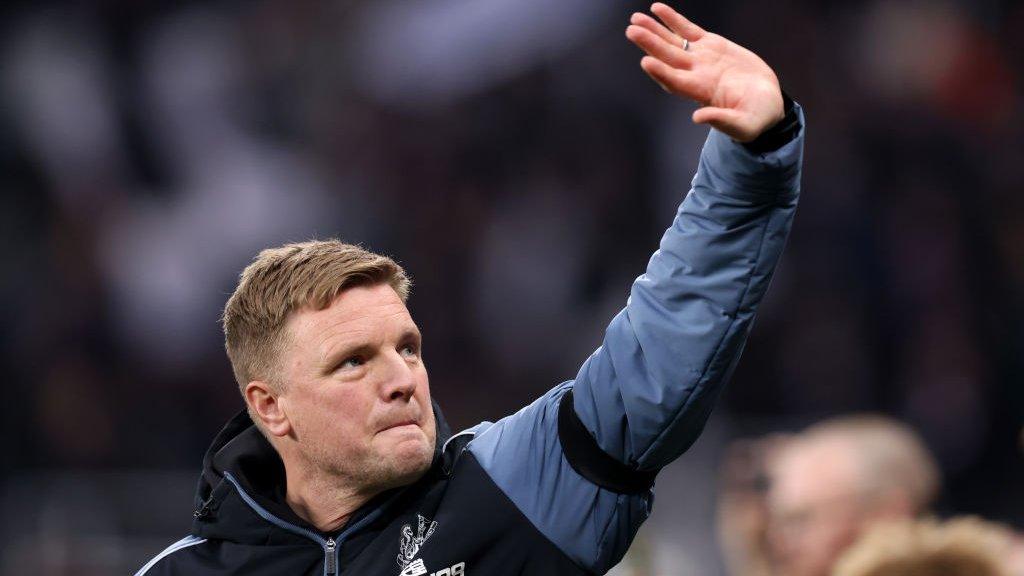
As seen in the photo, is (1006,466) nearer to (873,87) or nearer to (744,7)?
(873,87)

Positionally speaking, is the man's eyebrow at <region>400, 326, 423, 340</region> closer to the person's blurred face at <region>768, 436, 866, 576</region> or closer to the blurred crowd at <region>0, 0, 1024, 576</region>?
the person's blurred face at <region>768, 436, 866, 576</region>

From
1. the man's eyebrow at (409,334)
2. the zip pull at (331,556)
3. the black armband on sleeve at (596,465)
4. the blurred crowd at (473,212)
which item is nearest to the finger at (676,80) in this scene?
the black armband on sleeve at (596,465)

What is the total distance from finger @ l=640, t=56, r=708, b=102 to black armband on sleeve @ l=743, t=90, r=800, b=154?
0.09 meters

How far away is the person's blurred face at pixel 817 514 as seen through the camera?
144 inches

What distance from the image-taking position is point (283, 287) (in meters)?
2.50

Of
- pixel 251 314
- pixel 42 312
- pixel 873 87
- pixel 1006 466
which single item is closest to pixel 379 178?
pixel 42 312

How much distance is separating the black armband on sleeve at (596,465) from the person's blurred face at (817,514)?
1488 millimetres

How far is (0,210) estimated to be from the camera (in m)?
8.28

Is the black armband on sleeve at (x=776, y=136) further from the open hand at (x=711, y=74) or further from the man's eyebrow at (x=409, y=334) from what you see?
the man's eyebrow at (x=409, y=334)

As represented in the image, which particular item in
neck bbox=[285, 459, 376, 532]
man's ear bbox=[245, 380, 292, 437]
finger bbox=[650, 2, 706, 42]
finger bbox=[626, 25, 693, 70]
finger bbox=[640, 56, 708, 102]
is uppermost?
finger bbox=[650, 2, 706, 42]

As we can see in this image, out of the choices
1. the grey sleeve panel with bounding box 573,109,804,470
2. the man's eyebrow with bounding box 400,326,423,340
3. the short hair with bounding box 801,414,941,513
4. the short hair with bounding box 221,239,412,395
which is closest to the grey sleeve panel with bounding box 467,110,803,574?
the grey sleeve panel with bounding box 573,109,804,470

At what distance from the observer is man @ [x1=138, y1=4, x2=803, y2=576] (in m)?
2.07

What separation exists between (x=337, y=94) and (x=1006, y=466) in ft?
13.8

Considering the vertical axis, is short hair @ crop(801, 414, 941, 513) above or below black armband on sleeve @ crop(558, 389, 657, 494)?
below
